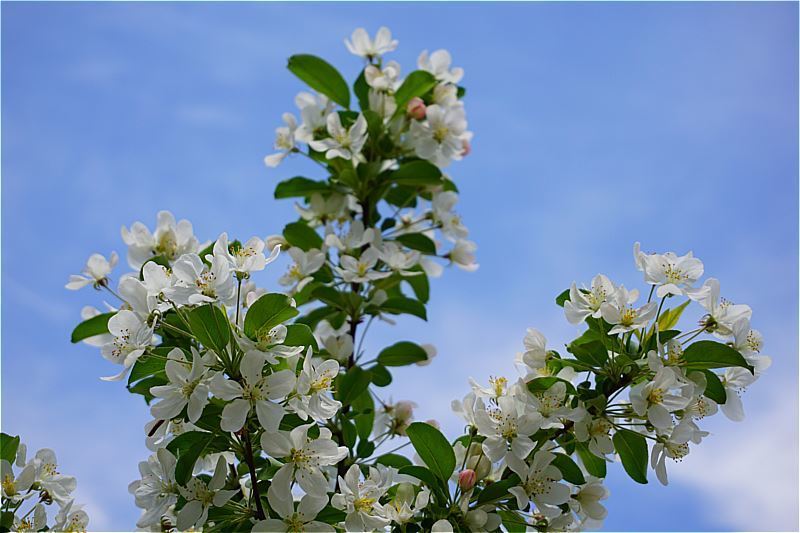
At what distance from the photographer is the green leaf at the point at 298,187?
292 cm

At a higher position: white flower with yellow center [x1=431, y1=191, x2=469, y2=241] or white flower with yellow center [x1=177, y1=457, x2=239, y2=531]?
white flower with yellow center [x1=431, y1=191, x2=469, y2=241]

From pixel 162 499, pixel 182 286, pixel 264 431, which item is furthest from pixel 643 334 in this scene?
pixel 162 499

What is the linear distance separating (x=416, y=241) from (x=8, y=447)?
5.01 feet

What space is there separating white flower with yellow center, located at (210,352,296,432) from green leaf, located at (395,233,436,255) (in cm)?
140

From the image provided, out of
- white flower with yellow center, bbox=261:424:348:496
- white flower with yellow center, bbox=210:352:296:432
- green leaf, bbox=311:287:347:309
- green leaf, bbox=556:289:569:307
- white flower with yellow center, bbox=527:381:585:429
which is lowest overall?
white flower with yellow center, bbox=261:424:348:496

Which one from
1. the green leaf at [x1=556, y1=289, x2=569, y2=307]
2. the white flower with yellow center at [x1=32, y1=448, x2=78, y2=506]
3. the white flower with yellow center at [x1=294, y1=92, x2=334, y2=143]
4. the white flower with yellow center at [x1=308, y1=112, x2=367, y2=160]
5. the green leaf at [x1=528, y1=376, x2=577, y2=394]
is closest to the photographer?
the green leaf at [x1=528, y1=376, x2=577, y2=394]

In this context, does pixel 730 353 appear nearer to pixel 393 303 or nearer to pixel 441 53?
pixel 393 303

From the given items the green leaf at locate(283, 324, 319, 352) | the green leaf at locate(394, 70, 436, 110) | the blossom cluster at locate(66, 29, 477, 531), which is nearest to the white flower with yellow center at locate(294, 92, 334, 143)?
the blossom cluster at locate(66, 29, 477, 531)

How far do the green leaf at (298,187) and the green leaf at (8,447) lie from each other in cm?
130

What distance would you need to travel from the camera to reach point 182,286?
1625mm

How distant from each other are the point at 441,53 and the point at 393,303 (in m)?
1.07

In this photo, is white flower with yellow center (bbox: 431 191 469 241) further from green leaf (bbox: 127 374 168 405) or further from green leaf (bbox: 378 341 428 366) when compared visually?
green leaf (bbox: 127 374 168 405)

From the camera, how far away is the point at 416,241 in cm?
293

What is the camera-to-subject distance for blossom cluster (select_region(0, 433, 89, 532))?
193 centimetres
